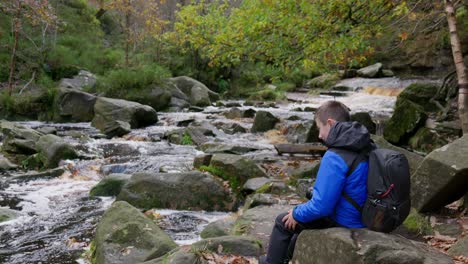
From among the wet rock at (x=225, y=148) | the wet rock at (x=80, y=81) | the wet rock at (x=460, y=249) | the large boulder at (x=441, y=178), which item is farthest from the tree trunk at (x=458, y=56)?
the wet rock at (x=80, y=81)

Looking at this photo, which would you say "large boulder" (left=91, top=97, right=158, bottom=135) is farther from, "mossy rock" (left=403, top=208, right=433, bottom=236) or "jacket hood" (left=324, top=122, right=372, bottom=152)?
"jacket hood" (left=324, top=122, right=372, bottom=152)

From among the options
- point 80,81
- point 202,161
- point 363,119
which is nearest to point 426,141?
point 363,119

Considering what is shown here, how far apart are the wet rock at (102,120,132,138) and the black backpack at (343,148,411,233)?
13.2m

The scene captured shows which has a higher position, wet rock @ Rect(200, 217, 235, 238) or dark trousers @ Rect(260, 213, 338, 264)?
dark trousers @ Rect(260, 213, 338, 264)

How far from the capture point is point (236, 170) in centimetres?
895

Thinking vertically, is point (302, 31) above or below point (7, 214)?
above

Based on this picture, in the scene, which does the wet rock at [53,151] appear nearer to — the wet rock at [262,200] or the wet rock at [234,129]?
the wet rock at [234,129]

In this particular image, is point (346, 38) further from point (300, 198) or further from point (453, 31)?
point (300, 198)

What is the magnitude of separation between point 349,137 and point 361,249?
791mm

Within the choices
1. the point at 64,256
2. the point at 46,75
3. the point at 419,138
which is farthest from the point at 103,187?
the point at 46,75

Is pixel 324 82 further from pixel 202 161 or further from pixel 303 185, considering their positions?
pixel 303 185

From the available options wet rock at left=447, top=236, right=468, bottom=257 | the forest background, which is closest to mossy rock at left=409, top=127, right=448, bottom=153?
the forest background

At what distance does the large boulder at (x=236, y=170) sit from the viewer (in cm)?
890

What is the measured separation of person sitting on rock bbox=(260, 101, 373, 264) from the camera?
10.4ft
